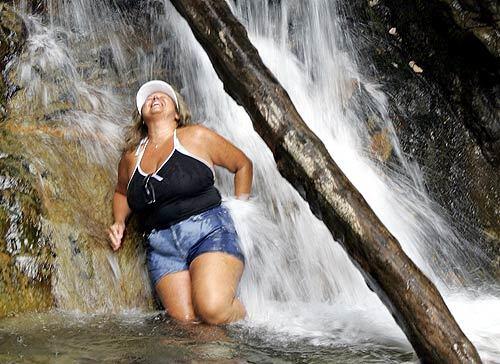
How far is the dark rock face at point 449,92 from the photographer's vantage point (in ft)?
21.0

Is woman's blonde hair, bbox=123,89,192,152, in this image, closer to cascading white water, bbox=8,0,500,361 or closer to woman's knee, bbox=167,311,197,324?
cascading white water, bbox=8,0,500,361

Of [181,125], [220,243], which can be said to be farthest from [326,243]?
[181,125]

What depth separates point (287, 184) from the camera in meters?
6.09

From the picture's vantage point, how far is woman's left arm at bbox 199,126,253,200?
5.38 m

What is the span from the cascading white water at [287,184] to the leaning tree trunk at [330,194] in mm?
673

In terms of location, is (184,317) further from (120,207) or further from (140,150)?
(140,150)

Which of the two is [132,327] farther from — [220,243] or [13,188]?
[13,188]

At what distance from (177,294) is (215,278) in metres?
0.33

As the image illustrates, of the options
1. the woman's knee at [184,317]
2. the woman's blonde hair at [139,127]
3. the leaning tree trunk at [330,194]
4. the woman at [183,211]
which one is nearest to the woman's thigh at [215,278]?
the woman at [183,211]

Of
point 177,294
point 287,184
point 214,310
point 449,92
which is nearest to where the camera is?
point 214,310

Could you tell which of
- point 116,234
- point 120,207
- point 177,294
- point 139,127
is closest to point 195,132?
point 139,127

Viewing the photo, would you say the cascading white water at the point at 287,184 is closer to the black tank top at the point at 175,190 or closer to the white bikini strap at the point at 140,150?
the black tank top at the point at 175,190

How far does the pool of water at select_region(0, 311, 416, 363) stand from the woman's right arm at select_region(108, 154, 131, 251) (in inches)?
27.8

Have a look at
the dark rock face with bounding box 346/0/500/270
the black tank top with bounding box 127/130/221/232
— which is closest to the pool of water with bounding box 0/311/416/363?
the black tank top with bounding box 127/130/221/232
